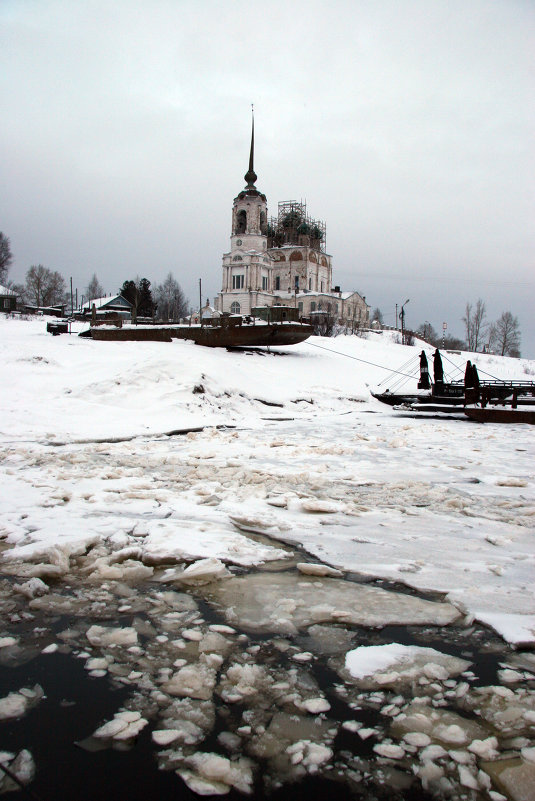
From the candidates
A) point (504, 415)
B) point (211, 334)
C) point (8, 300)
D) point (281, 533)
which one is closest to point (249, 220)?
point (8, 300)

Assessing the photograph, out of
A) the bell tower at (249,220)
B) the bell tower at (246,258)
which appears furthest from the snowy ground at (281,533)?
the bell tower at (249,220)

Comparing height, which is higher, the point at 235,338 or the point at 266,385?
the point at 235,338

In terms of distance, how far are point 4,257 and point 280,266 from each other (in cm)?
3895

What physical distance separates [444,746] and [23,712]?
1705mm

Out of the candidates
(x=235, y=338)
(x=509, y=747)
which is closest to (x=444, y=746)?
(x=509, y=747)

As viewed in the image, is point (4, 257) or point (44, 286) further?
point (44, 286)

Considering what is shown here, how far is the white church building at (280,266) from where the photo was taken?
69.2 metres

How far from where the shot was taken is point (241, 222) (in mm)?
71188

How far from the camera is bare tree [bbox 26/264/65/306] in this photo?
8550 cm

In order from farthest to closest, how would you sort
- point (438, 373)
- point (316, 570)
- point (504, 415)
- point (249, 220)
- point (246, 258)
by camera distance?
1. point (249, 220)
2. point (246, 258)
3. point (438, 373)
4. point (504, 415)
5. point (316, 570)

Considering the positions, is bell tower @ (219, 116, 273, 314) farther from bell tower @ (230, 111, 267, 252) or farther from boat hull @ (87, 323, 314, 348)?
boat hull @ (87, 323, 314, 348)

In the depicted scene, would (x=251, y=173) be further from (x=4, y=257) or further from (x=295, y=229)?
(x=4, y=257)

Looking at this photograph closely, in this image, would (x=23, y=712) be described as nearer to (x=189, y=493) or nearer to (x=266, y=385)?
(x=189, y=493)

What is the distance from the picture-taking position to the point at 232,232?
238 feet
